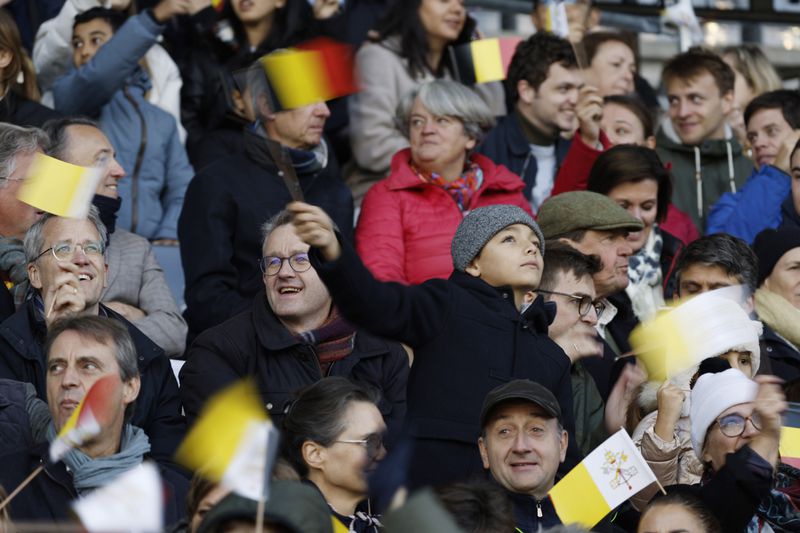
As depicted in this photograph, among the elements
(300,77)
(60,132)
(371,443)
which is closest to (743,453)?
(371,443)

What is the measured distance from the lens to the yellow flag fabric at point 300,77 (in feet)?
18.7

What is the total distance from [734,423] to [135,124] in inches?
153

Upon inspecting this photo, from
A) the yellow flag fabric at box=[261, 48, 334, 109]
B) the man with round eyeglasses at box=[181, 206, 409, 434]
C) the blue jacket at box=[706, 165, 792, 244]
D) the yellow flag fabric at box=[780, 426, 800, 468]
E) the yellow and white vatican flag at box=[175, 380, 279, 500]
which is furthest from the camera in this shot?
the blue jacket at box=[706, 165, 792, 244]

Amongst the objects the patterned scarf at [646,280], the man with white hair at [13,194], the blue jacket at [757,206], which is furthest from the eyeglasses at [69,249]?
the blue jacket at [757,206]

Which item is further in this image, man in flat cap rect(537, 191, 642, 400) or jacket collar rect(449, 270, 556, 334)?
man in flat cap rect(537, 191, 642, 400)

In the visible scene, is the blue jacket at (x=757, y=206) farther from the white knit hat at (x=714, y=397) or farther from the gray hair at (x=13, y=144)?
the gray hair at (x=13, y=144)

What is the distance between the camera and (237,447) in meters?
4.66

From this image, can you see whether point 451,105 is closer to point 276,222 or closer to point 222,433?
point 276,222

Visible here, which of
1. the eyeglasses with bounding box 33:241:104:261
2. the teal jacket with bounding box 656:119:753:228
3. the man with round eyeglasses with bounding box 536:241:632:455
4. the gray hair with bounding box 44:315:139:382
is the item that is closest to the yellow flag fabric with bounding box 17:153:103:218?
the eyeglasses with bounding box 33:241:104:261

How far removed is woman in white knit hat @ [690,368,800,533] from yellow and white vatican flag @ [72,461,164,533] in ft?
6.89

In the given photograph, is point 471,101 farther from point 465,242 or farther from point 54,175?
point 54,175

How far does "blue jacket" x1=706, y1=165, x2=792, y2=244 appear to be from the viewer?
9094 millimetres

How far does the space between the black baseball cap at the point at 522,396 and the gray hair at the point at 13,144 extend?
2.37m

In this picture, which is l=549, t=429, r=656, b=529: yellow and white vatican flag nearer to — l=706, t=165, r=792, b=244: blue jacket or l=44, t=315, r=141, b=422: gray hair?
l=44, t=315, r=141, b=422: gray hair
